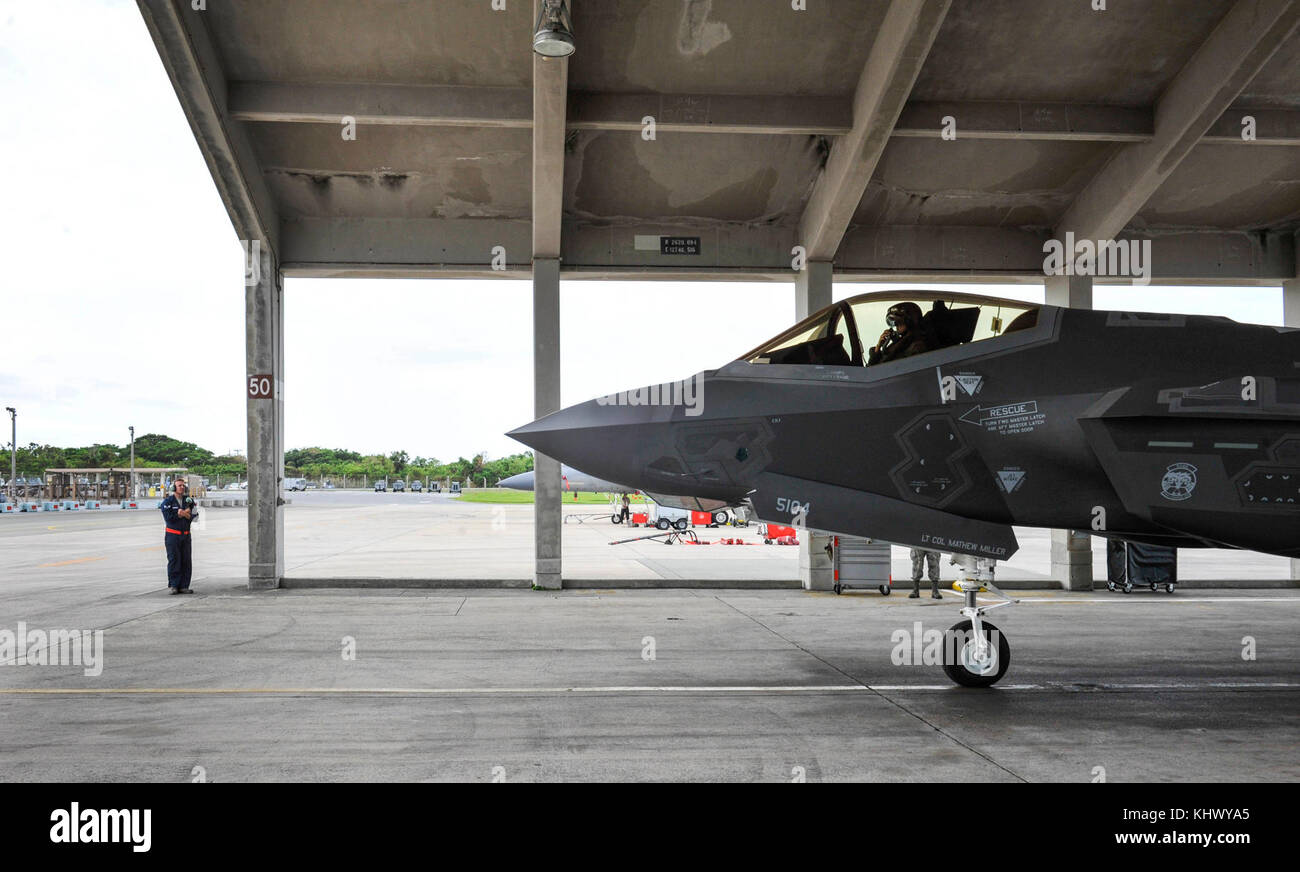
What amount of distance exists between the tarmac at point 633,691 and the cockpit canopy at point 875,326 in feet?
8.95

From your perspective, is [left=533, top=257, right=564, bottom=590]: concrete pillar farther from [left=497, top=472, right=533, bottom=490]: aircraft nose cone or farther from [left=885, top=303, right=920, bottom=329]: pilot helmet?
[left=497, top=472, right=533, bottom=490]: aircraft nose cone

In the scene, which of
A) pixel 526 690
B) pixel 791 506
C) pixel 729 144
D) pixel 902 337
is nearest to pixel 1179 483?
pixel 902 337

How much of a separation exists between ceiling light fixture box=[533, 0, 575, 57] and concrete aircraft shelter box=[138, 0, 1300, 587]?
6.44 ft

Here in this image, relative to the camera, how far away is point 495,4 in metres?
11.2

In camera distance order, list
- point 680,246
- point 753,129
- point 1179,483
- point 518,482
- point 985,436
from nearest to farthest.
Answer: point 1179,483 < point 985,436 < point 753,129 < point 680,246 < point 518,482

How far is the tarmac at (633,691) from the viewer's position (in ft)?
16.4

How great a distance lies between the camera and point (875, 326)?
6.95m

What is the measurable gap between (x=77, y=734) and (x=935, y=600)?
38.9 ft

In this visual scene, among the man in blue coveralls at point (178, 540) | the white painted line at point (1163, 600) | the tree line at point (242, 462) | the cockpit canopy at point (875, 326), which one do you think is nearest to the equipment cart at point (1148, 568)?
the white painted line at point (1163, 600)

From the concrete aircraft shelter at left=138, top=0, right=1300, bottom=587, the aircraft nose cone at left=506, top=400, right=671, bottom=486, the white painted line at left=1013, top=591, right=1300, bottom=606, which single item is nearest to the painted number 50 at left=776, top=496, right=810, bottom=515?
the aircraft nose cone at left=506, top=400, right=671, bottom=486

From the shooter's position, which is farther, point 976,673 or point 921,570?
point 921,570

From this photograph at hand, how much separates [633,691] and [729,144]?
9710 mm

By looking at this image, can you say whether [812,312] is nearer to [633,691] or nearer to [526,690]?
[633,691]
